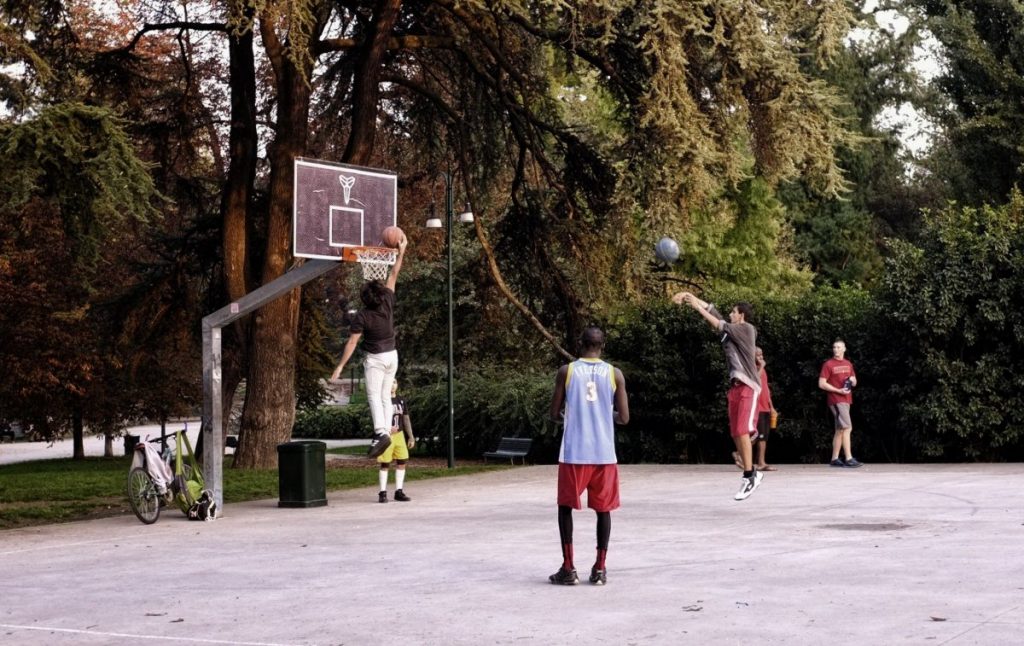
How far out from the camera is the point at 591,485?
32.8 ft

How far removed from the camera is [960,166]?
1526 inches

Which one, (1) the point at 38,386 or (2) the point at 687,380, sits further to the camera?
(1) the point at 38,386

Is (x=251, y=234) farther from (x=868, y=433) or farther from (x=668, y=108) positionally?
(x=868, y=433)

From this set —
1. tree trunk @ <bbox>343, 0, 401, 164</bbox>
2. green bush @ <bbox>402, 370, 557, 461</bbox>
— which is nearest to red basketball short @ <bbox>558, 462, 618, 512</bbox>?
tree trunk @ <bbox>343, 0, 401, 164</bbox>

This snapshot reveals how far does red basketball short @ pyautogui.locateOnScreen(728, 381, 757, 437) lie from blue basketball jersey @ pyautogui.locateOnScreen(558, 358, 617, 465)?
19.4ft

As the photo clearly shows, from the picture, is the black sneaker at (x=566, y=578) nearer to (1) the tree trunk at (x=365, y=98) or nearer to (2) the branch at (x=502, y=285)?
(2) the branch at (x=502, y=285)

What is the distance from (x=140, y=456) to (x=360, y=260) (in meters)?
3.46

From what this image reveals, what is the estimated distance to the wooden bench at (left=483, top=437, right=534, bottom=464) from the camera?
98.9ft

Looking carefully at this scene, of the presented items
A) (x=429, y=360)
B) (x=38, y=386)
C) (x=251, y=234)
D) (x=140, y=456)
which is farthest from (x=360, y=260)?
(x=429, y=360)

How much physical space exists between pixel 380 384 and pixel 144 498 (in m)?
3.13

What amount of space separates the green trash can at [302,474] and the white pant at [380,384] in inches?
102

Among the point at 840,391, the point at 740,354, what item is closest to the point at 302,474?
the point at 740,354

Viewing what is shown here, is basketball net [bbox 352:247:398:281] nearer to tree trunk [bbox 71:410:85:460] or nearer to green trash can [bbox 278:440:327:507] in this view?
green trash can [bbox 278:440:327:507]

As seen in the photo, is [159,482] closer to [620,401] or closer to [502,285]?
[620,401]
